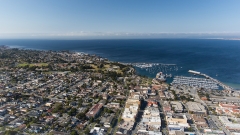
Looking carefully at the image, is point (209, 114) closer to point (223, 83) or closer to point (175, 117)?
point (175, 117)

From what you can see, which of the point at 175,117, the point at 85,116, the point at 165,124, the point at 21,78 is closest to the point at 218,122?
the point at 175,117

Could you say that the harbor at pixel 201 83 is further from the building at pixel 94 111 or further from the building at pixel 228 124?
the building at pixel 94 111

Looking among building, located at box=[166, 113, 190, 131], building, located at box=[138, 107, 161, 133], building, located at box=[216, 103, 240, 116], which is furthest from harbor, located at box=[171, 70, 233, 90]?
building, located at box=[138, 107, 161, 133]

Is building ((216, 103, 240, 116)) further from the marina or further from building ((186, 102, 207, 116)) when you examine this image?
the marina

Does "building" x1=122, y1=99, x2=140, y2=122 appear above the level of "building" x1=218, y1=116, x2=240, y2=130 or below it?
above

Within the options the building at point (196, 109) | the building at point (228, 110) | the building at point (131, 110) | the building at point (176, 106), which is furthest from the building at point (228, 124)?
the building at point (131, 110)

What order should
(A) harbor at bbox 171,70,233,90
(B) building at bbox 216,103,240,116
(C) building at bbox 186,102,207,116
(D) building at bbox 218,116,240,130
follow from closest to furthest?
(D) building at bbox 218,116,240,130 → (C) building at bbox 186,102,207,116 → (B) building at bbox 216,103,240,116 → (A) harbor at bbox 171,70,233,90

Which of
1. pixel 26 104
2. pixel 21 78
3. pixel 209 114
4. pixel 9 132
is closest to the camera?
pixel 9 132

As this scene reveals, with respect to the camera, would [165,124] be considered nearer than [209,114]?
Yes
